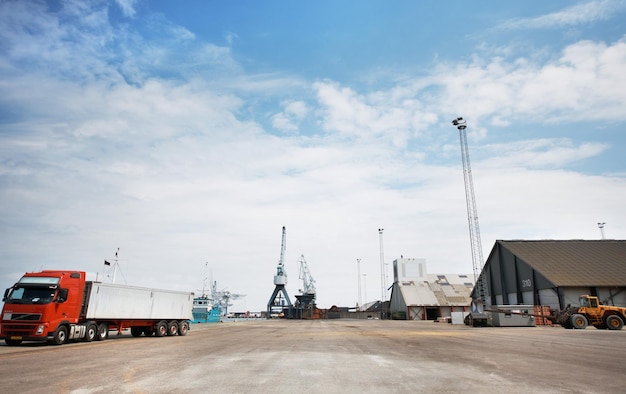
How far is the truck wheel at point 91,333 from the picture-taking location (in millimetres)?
23058

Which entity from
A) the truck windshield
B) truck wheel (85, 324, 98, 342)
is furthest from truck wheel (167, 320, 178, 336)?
the truck windshield

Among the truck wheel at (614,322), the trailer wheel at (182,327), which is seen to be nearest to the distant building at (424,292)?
the truck wheel at (614,322)

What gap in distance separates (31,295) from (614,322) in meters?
40.3

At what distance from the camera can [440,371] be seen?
430 inches

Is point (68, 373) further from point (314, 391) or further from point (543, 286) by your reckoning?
point (543, 286)

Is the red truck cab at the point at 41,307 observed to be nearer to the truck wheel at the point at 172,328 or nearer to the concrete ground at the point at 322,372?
the concrete ground at the point at 322,372

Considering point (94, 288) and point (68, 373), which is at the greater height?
point (94, 288)

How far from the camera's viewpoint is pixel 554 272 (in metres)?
48.1

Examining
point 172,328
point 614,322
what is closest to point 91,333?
point 172,328

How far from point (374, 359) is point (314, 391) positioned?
5.85 meters

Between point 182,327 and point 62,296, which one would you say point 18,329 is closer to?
point 62,296

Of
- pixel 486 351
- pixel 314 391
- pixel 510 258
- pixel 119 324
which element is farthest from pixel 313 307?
pixel 314 391

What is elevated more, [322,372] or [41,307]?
[41,307]

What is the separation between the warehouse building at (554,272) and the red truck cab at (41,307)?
46733mm
